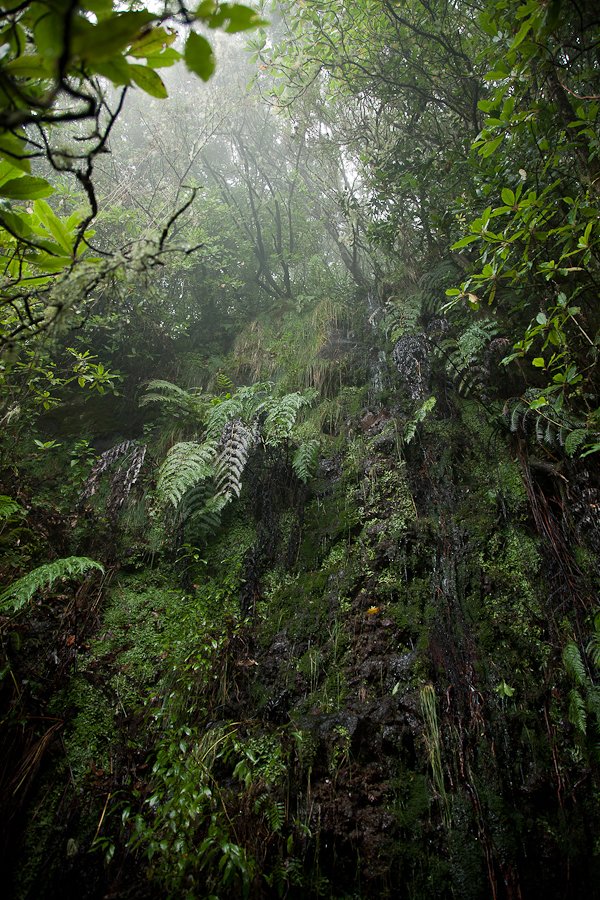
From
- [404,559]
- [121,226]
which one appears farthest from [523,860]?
[121,226]

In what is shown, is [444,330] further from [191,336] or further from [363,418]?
[191,336]

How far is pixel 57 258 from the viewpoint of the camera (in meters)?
1.14

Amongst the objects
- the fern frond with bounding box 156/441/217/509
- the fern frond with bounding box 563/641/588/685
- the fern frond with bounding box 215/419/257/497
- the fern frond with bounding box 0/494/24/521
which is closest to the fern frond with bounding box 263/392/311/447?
the fern frond with bounding box 215/419/257/497

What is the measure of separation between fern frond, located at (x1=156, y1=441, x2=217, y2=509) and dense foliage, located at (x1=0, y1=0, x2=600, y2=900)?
33mm

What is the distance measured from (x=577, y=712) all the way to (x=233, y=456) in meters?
2.84

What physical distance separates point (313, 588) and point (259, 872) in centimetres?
159

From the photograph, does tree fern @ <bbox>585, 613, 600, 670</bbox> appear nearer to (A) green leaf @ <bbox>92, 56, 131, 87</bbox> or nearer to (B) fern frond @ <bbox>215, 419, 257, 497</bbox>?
(B) fern frond @ <bbox>215, 419, 257, 497</bbox>

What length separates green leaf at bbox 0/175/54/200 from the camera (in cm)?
99

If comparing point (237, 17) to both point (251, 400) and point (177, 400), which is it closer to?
point (251, 400)

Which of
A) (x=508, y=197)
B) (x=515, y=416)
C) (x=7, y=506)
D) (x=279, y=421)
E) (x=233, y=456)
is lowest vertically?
(x=7, y=506)

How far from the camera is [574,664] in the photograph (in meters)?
2.16

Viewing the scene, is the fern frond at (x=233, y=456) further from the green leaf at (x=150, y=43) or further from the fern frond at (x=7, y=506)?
the green leaf at (x=150, y=43)

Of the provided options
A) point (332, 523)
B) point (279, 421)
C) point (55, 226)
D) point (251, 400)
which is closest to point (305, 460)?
point (279, 421)

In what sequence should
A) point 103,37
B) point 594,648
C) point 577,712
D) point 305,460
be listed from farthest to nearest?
1. point 305,460
2. point 594,648
3. point 577,712
4. point 103,37
